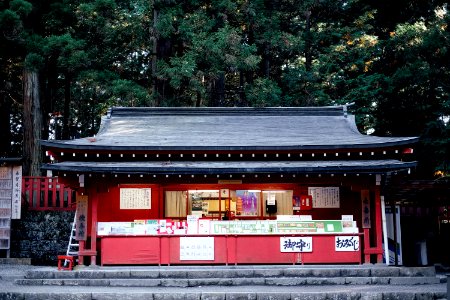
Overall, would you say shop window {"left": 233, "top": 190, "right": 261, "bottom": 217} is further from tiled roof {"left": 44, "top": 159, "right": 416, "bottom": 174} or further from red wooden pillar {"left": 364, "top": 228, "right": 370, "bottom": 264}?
red wooden pillar {"left": 364, "top": 228, "right": 370, "bottom": 264}

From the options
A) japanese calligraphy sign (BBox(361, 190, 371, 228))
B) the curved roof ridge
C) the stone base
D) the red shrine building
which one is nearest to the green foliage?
the curved roof ridge

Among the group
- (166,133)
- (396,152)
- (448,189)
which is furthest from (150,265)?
(448,189)

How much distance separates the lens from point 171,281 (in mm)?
12242

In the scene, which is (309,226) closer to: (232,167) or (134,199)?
(232,167)

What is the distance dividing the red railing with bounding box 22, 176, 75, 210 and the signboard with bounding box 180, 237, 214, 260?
5899 mm

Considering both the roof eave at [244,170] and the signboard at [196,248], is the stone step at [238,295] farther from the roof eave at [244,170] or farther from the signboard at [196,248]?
the roof eave at [244,170]

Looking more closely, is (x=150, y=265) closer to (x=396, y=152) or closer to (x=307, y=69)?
(x=396, y=152)

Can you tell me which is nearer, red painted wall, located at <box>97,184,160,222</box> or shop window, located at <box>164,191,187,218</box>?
red painted wall, located at <box>97,184,160,222</box>

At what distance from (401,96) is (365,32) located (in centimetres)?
435

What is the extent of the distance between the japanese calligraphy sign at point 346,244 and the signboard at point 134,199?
5865mm

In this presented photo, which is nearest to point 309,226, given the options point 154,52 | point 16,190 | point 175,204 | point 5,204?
point 175,204

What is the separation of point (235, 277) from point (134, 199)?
4.82 m

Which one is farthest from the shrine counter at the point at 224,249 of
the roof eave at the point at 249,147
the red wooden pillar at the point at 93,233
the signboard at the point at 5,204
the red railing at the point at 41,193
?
the red railing at the point at 41,193

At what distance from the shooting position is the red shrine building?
13.7m
